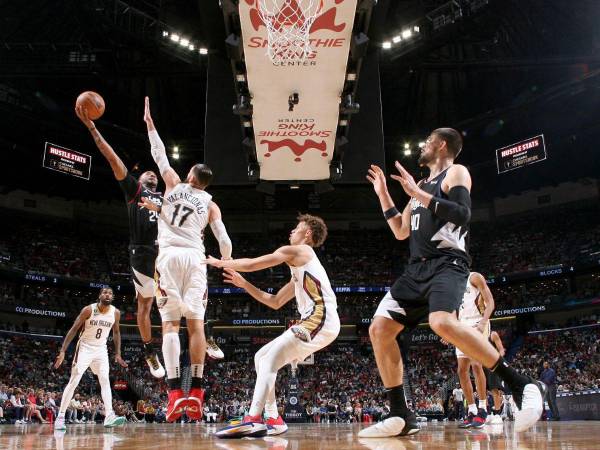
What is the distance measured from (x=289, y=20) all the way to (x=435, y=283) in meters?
5.94

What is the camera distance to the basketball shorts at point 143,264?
7086 millimetres

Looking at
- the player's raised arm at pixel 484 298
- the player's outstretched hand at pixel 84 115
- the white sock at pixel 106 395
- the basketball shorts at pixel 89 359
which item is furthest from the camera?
the basketball shorts at pixel 89 359

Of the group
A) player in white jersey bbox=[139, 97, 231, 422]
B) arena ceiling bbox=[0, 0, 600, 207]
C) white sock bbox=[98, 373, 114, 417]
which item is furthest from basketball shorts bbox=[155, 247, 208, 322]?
arena ceiling bbox=[0, 0, 600, 207]

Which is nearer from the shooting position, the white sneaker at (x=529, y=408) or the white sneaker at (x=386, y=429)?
the white sneaker at (x=529, y=408)

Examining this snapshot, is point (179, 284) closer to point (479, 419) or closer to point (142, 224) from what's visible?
point (142, 224)

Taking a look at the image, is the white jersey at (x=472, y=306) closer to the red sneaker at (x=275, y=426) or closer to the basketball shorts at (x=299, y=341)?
the red sneaker at (x=275, y=426)

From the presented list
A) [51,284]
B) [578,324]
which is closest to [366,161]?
[578,324]

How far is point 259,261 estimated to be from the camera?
4.68m

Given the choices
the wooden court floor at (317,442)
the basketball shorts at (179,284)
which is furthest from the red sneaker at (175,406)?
the basketball shorts at (179,284)

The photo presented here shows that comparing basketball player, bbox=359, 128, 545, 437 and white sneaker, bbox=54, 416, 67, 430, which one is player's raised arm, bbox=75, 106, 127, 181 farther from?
white sneaker, bbox=54, 416, 67, 430

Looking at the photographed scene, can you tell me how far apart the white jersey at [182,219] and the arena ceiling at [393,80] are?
11.6m

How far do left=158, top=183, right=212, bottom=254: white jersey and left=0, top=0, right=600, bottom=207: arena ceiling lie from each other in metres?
11.6

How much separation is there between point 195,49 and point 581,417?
16.8m

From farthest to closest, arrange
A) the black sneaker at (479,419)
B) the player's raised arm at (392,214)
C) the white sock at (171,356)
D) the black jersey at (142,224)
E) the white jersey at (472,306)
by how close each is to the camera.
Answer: the white jersey at (472,306) < the black sneaker at (479,419) < the black jersey at (142,224) < the white sock at (171,356) < the player's raised arm at (392,214)
